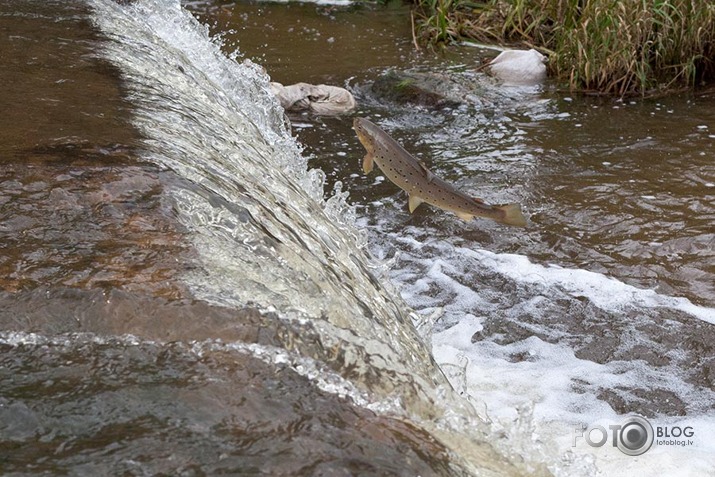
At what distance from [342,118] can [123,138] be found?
4.45m

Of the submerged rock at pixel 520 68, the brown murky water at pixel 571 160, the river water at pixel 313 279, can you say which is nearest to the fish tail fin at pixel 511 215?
the river water at pixel 313 279

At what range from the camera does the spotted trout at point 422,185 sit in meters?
3.96

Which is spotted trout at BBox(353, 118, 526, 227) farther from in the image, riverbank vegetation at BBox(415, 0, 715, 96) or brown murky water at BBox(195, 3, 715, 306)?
riverbank vegetation at BBox(415, 0, 715, 96)

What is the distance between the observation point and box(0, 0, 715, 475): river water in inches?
77.5

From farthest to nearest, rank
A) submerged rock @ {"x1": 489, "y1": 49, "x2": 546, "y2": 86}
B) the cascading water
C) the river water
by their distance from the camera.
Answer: submerged rock @ {"x1": 489, "y1": 49, "x2": 546, "y2": 86}, the cascading water, the river water

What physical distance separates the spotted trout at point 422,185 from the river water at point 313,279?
1.27 ft

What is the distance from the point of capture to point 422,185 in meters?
4.13

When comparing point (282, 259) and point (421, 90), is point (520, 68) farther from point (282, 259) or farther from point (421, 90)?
point (282, 259)

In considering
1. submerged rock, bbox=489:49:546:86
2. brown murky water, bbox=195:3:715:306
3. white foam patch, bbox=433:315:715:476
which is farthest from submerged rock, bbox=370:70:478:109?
white foam patch, bbox=433:315:715:476

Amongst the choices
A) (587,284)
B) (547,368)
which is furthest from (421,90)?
(547,368)

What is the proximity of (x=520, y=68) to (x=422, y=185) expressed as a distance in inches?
199

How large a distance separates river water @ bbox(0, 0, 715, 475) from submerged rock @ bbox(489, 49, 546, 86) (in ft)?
2.94

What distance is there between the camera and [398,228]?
5.60m

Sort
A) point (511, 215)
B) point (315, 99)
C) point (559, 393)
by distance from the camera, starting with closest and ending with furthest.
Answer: point (559, 393)
point (511, 215)
point (315, 99)
